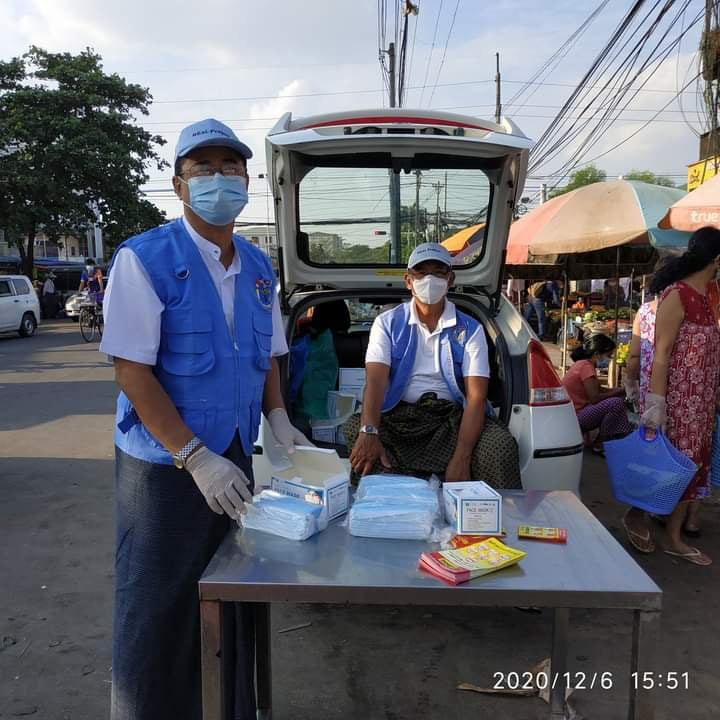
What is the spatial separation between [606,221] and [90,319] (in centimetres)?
1338

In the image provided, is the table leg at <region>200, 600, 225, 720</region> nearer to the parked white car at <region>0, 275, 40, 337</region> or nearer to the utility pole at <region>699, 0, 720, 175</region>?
the utility pole at <region>699, 0, 720, 175</region>

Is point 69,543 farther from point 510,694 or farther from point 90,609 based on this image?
point 510,694

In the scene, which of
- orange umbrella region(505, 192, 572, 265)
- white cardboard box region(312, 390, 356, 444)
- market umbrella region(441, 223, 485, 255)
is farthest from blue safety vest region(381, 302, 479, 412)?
orange umbrella region(505, 192, 572, 265)

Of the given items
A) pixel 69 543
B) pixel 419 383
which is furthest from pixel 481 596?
pixel 69 543

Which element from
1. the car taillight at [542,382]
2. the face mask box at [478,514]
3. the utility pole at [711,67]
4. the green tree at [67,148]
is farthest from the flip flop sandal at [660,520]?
the green tree at [67,148]

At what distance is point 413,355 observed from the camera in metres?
3.36

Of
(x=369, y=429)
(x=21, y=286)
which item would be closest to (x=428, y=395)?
(x=369, y=429)

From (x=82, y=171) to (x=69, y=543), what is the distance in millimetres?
21118

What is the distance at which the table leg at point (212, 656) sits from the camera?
157cm

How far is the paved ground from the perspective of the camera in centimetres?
246

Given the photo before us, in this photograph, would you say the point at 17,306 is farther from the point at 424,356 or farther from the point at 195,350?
the point at 195,350

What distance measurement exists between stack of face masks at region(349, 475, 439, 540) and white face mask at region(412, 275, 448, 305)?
→ 1526 millimetres

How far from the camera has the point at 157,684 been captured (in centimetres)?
186

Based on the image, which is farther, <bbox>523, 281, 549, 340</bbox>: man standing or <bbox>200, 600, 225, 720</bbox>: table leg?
<bbox>523, 281, 549, 340</bbox>: man standing
